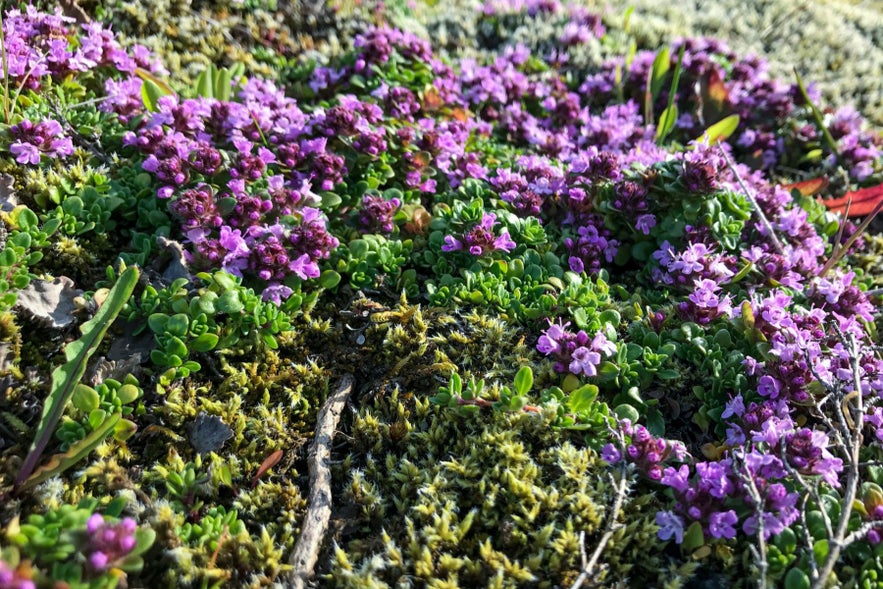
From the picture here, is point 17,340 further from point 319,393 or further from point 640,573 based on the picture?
point 640,573

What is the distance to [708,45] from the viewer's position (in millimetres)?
6184

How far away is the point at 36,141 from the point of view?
3602 millimetres

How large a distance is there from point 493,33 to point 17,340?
211 inches

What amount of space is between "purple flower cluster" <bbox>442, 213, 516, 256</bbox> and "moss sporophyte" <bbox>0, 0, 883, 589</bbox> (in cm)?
2

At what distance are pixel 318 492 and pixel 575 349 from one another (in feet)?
4.55

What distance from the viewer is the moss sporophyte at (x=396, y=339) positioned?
2584mm

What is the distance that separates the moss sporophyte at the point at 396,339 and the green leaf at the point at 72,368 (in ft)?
0.04

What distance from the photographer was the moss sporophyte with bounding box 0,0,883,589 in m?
2.58

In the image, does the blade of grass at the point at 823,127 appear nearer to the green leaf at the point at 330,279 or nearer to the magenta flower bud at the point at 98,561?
the green leaf at the point at 330,279

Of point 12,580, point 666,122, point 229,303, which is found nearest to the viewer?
point 12,580

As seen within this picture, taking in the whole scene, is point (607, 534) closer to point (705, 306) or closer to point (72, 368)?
point (705, 306)

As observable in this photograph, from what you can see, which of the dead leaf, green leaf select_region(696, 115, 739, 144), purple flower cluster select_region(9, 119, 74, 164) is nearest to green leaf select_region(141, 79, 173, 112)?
purple flower cluster select_region(9, 119, 74, 164)

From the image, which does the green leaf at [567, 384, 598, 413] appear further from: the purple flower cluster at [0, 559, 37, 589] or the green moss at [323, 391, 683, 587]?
the purple flower cluster at [0, 559, 37, 589]

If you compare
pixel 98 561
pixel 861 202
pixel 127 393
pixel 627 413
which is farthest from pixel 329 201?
pixel 861 202
